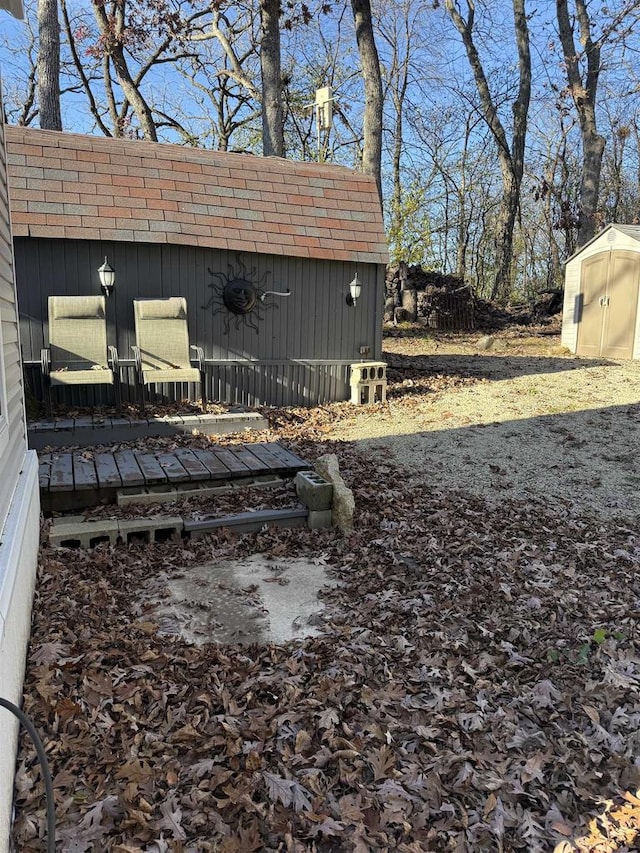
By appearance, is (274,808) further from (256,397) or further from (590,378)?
(590,378)

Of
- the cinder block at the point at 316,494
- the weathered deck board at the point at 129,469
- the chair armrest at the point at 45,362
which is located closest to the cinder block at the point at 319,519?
the cinder block at the point at 316,494

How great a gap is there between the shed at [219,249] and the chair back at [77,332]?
34cm

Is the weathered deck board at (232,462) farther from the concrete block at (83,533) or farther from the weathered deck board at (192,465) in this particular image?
the concrete block at (83,533)

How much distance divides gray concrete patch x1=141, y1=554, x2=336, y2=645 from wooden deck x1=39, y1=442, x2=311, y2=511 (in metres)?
1.02

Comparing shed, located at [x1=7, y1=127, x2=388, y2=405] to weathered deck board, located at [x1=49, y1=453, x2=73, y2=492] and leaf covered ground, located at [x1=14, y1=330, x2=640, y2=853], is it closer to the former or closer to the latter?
weathered deck board, located at [x1=49, y1=453, x2=73, y2=492]

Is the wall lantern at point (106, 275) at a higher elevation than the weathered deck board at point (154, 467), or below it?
higher

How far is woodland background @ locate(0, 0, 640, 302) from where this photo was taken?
47.1ft

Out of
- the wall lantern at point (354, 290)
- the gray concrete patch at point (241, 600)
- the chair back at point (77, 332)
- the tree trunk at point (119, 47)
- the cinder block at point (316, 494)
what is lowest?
the gray concrete patch at point (241, 600)

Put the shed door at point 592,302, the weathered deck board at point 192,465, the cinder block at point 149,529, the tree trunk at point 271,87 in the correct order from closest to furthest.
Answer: the cinder block at point 149,529 → the weathered deck board at point 192,465 → the tree trunk at point 271,87 → the shed door at point 592,302

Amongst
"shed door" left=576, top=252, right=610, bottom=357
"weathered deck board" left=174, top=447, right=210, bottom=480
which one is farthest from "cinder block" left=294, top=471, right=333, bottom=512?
"shed door" left=576, top=252, right=610, bottom=357

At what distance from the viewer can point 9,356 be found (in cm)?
327

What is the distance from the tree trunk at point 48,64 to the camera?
37.7ft

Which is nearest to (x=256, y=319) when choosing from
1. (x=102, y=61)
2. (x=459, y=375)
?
(x=459, y=375)

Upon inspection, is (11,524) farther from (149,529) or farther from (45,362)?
(45,362)
